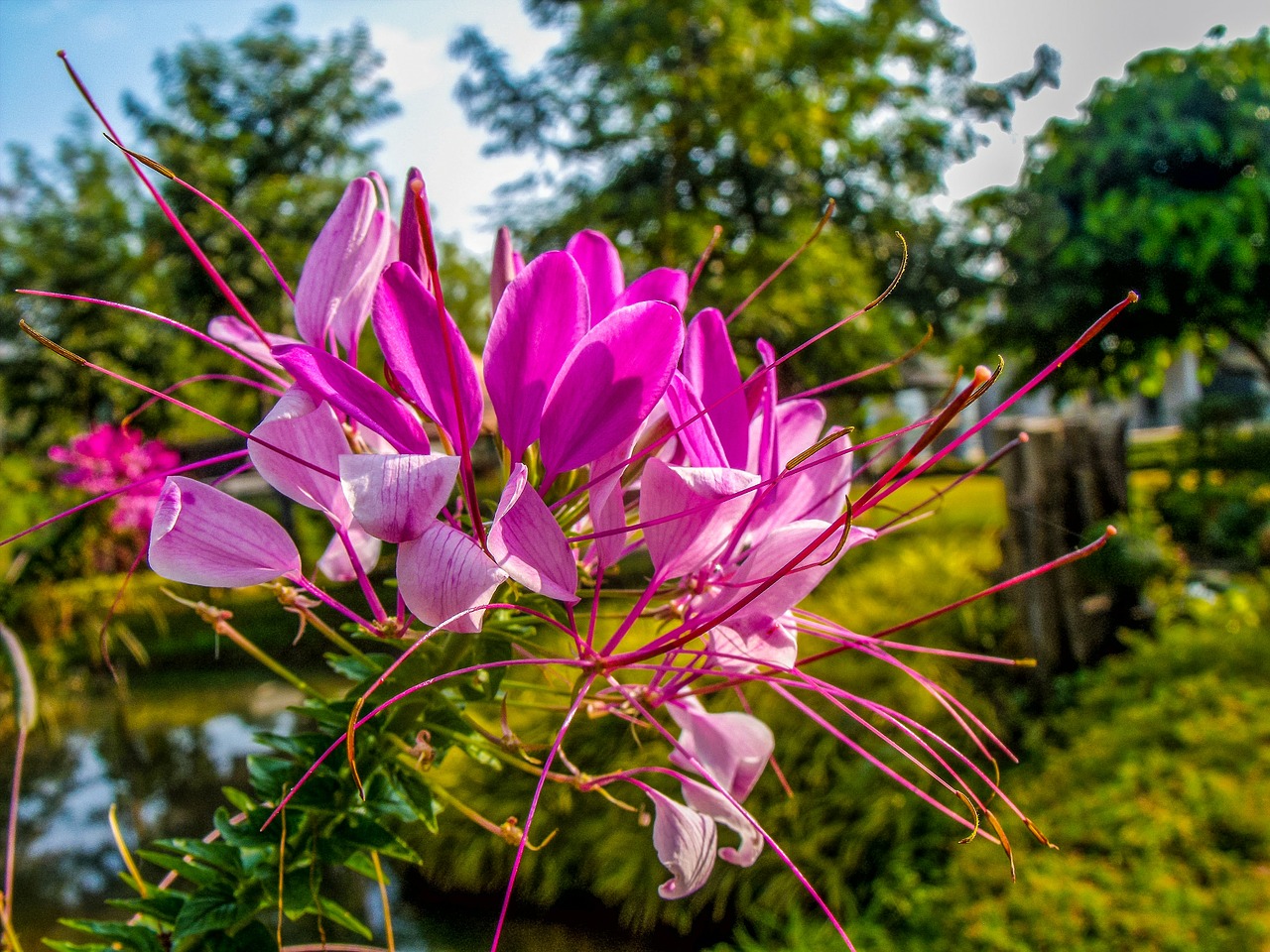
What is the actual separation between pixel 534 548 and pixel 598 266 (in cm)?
15

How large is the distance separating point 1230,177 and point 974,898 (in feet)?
16.0

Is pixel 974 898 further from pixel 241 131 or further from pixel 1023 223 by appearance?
pixel 241 131

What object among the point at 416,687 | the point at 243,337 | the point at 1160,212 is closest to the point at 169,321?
the point at 243,337

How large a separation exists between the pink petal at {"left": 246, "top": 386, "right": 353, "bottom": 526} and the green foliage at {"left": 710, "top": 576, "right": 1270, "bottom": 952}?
154 centimetres

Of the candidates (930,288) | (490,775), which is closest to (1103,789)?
(490,775)

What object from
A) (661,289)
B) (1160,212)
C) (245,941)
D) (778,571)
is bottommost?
(245,941)

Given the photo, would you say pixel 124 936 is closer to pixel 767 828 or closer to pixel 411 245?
pixel 411 245

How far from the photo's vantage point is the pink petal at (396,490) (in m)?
0.22

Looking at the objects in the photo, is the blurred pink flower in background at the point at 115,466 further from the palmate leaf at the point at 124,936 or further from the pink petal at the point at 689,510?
the pink petal at the point at 689,510

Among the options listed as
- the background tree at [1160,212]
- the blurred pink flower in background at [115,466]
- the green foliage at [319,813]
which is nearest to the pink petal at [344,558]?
the green foliage at [319,813]

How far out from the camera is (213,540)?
26 cm

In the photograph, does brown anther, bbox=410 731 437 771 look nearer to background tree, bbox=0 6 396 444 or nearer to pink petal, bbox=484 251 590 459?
pink petal, bbox=484 251 590 459

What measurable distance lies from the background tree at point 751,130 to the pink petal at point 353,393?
5073mm

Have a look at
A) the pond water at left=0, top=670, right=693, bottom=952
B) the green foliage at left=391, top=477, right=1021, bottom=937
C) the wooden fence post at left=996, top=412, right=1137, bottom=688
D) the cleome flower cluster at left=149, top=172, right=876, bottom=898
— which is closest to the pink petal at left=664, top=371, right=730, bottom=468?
the cleome flower cluster at left=149, top=172, right=876, bottom=898
